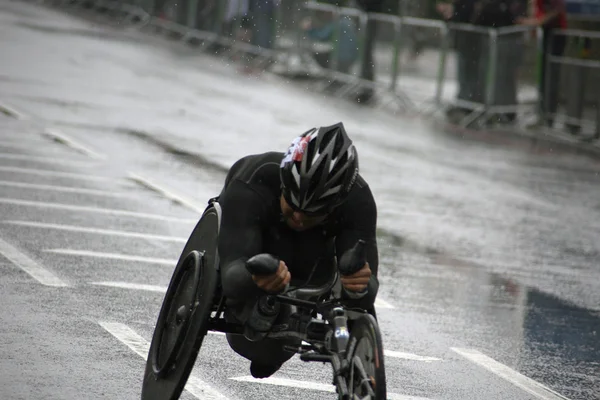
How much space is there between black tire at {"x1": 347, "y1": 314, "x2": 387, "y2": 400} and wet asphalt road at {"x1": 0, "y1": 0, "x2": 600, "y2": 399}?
1.61 meters

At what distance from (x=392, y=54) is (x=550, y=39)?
3696 mm

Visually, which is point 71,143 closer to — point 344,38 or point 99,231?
point 99,231

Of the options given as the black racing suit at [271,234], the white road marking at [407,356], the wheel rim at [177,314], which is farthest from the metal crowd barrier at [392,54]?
the black racing suit at [271,234]

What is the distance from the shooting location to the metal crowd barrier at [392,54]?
71.8 feet

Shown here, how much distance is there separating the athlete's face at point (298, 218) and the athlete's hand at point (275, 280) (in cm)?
27

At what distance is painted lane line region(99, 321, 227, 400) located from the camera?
678 cm

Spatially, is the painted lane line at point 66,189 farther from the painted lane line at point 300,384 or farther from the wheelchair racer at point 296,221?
the wheelchair racer at point 296,221

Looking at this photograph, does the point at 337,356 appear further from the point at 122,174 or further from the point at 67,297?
the point at 122,174

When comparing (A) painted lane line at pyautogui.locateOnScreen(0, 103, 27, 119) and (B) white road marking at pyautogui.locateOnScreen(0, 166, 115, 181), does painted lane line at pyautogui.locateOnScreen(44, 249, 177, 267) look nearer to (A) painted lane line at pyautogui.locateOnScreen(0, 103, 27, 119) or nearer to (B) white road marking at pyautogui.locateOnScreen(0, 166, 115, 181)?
(B) white road marking at pyautogui.locateOnScreen(0, 166, 115, 181)

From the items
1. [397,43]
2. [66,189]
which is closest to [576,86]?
[397,43]

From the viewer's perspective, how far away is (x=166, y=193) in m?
13.3

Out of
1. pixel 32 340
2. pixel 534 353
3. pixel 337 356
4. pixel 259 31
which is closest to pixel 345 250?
pixel 337 356

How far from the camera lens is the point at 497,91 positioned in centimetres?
2209

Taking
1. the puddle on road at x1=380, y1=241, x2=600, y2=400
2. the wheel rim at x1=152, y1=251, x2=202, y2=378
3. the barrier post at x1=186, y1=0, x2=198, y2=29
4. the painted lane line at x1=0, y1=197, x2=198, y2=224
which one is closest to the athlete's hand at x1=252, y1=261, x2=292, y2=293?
the wheel rim at x1=152, y1=251, x2=202, y2=378
